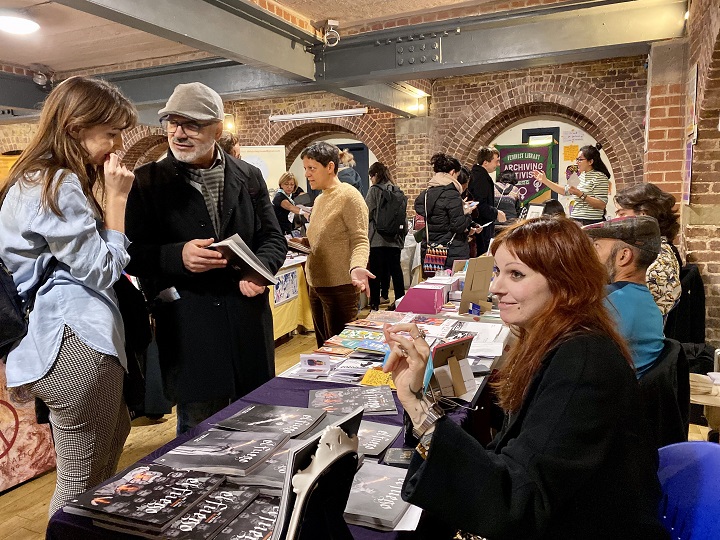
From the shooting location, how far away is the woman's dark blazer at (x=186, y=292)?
2092mm

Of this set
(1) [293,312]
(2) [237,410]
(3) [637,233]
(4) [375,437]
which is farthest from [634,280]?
(1) [293,312]

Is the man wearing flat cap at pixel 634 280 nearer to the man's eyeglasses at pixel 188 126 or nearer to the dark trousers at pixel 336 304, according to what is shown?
the man's eyeglasses at pixel 188 126

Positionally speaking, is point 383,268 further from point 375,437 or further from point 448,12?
point 375,437

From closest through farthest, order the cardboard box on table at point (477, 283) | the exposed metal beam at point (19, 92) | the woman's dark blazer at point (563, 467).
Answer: the woman's dark blazer at point (563, 467) < the cardboard box on table at point (477, 283) < the exposed metal beam at point (19, 92)

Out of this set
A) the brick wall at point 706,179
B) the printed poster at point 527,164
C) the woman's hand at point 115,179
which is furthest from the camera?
the printed poster at point 527,164

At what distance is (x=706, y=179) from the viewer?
13.0 feet

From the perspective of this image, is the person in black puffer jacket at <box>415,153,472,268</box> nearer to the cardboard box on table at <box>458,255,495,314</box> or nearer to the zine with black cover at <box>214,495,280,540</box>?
the cardboard box on table at <box>458,255,495,314</box>

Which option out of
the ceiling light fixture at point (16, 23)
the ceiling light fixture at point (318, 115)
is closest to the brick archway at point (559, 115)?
the ceiling light fixture at point (318, 115)

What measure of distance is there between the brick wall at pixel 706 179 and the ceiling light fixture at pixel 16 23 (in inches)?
208

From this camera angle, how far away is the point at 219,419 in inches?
66.8

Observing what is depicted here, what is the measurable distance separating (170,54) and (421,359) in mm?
6486

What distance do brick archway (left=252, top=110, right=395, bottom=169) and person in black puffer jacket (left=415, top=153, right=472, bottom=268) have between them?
437cm

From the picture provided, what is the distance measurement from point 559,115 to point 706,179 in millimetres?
5238

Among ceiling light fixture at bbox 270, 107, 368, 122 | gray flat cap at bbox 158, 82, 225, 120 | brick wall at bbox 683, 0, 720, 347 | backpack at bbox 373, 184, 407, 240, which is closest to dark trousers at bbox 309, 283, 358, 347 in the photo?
gray flat cap at bbox 158, 82, 225, 120
